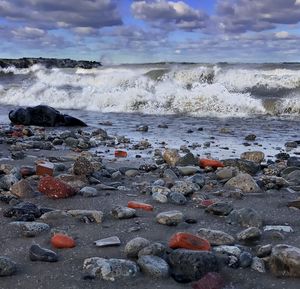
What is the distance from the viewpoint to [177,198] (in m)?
Result: 3.78

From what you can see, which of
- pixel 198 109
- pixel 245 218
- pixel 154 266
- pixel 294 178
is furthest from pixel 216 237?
pixel 198 109

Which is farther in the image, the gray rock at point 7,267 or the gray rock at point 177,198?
the gray rock at point 177,198

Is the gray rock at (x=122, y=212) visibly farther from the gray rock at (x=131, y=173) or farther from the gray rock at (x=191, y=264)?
the gray rock at (x=131, y=173)

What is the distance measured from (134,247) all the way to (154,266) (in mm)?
231

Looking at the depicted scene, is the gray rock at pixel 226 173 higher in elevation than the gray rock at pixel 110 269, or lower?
higher

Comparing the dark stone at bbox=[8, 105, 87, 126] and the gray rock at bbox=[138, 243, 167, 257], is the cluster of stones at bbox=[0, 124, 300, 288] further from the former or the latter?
the dark stone at bbox=[8, 105, 87, 126]

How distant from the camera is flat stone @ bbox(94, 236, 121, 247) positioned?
108 inches

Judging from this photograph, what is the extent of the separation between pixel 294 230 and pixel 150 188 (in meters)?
1.40

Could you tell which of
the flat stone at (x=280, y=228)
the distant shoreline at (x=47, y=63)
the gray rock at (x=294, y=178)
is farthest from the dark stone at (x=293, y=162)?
the distant shoreline at (x=47, y=63)

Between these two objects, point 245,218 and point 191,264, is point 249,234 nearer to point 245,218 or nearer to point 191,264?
point 245,218

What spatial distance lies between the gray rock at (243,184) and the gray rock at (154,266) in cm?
195

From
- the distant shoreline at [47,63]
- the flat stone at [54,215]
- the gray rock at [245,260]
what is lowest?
the gray rock at [245,260]

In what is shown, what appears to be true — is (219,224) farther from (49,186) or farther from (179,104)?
(179,104)

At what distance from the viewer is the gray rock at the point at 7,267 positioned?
2.34 m
